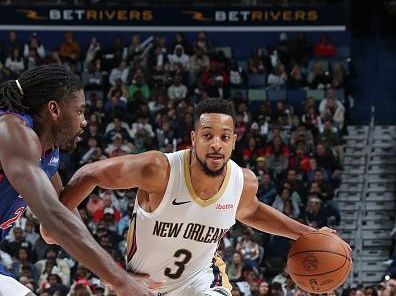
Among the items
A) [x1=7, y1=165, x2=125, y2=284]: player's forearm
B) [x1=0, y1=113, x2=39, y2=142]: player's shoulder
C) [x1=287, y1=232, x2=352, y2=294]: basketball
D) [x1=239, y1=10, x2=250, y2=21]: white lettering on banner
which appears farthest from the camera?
[x1=239, y1=10, x2=250, y2=21]: white lettering on banner

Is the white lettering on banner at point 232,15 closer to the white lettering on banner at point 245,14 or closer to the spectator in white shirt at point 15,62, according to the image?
the white lettering on banner at point 245,14

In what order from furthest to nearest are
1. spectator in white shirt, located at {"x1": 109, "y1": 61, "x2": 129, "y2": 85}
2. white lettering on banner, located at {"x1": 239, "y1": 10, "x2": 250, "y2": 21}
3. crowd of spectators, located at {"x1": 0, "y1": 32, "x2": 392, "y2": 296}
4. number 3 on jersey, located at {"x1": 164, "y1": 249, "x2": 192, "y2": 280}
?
white lettering on banner, located at {"x1": 239, "y1": 10, "x2": 250, "y2": 21}
spectator in white shirt, located at {"x1": 109, "y1": 61, "x2": 129, "y2": 85}
crowd of spectators, located at {"x1": 0, "y1": 32, "x2": 392, "y2": 296}
number 3 on jersey, located at {"x1": 164, "y1": 249, "x2": 192, "y2": 280}

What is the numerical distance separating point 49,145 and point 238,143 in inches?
404

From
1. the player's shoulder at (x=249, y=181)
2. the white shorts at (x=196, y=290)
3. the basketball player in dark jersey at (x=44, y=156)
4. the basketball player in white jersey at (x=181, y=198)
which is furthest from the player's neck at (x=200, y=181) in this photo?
the basketball player in dark jersey at (x=44, y=156)

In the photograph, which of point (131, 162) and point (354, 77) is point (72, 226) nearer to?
point (131, 162)

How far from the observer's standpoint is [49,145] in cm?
398

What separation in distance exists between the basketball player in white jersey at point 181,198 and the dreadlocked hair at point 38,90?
46.7 inches

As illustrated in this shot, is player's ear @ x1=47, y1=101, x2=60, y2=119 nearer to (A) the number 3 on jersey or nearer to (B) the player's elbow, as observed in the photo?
(B) the player's elbow

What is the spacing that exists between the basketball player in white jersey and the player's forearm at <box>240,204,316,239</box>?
1.24 feet

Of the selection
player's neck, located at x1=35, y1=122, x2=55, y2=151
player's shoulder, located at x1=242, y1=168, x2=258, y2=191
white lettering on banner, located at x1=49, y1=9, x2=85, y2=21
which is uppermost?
player's neck, located at x1=35, y1=122, x2=55, y2=151

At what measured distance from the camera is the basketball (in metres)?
5.64

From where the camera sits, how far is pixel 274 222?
5.74m

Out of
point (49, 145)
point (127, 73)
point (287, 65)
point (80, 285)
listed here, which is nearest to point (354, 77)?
point (287, 65)

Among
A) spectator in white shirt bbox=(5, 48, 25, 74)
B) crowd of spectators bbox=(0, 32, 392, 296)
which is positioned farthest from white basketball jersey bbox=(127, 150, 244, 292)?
spectator in white shirt bbox=(5, 48, 25, 74)
